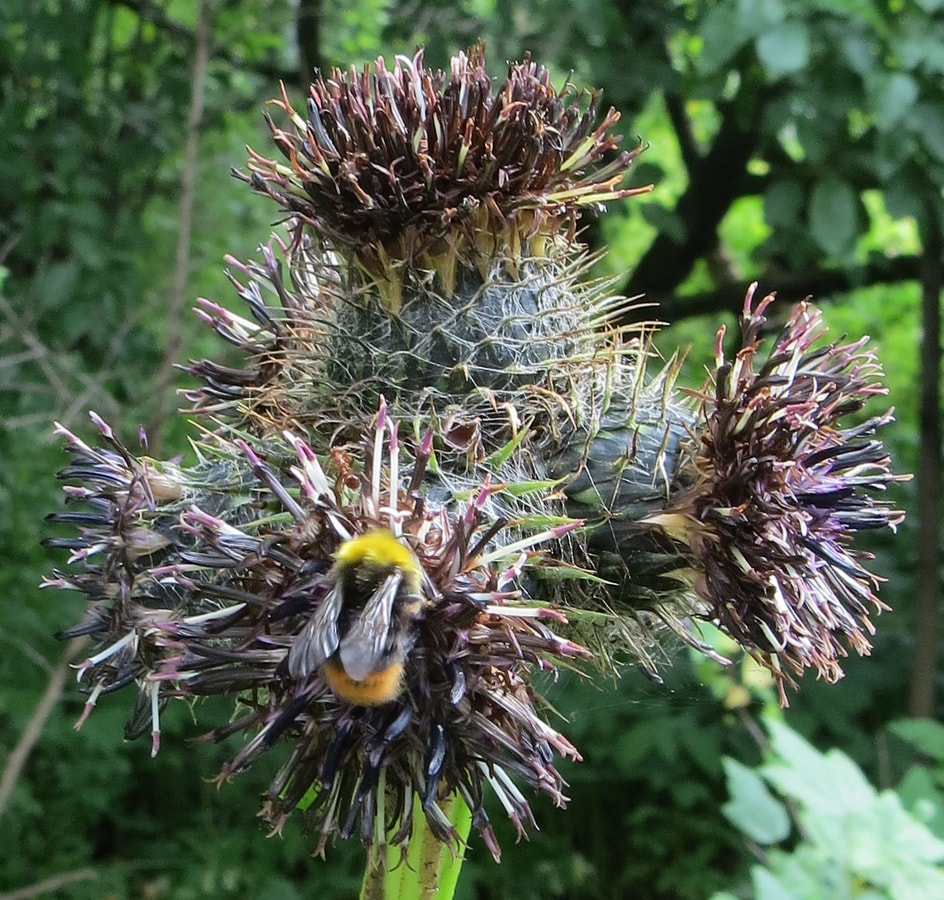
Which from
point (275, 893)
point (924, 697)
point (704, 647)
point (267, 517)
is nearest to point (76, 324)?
point (275, 893)

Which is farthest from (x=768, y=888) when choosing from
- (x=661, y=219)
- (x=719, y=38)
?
(x=661, y=219)

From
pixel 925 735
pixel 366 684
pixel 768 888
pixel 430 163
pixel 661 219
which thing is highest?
pixel 661 219

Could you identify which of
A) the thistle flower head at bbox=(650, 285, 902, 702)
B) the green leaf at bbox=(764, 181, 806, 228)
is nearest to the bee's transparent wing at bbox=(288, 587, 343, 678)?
the thistle flower head at bbox=(650, 285, 902, 702)

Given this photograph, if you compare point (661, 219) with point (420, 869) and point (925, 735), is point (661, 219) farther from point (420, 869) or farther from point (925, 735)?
point (420, 869)

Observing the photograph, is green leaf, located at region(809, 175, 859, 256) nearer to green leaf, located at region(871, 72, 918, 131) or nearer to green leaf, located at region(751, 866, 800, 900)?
green leaf, located at region(871, 72, 918, 131)

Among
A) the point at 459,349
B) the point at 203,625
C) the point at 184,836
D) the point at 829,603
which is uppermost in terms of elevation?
the point at 459,349

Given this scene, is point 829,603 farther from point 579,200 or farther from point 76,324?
point 76,324

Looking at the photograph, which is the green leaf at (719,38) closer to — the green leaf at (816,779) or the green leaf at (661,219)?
the green leaf at (661,219)
